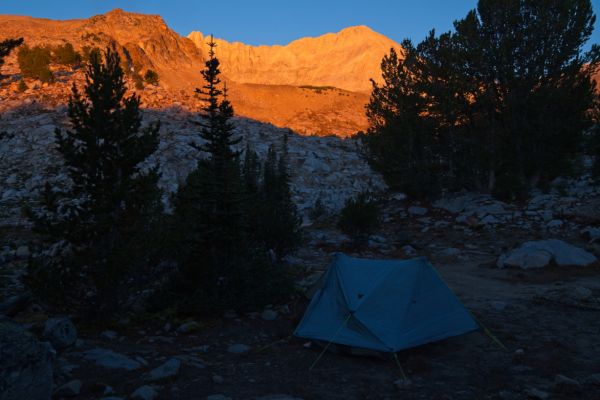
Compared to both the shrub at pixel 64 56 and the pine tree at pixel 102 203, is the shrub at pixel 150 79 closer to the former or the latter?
the shrub at pixel 64 56

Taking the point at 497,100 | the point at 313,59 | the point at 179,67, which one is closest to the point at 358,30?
the point at 313,59

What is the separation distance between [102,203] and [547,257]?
12.3 m

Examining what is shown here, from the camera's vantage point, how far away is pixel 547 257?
1374cm

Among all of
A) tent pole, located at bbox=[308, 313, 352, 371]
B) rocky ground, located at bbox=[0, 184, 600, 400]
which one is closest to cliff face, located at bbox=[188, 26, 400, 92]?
rocky ground, located at bbox=[0, 184, 600, 400]

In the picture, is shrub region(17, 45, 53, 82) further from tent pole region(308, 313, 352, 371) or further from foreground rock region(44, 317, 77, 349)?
tent pole region(308, 313, 352, 371)

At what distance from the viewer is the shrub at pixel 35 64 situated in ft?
128

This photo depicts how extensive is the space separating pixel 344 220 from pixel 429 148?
28.6ft

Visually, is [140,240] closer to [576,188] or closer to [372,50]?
[576,188]

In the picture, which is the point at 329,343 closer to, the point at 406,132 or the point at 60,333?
the point at 60,333

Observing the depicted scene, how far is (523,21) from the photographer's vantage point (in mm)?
22219

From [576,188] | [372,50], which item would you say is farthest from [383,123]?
[372,50]

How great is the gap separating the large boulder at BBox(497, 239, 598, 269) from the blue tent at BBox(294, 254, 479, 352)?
6.79m

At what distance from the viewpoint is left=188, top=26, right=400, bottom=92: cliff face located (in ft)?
382

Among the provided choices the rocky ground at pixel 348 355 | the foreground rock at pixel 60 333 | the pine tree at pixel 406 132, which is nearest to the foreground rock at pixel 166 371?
the rocky ground at pixel 348 355
